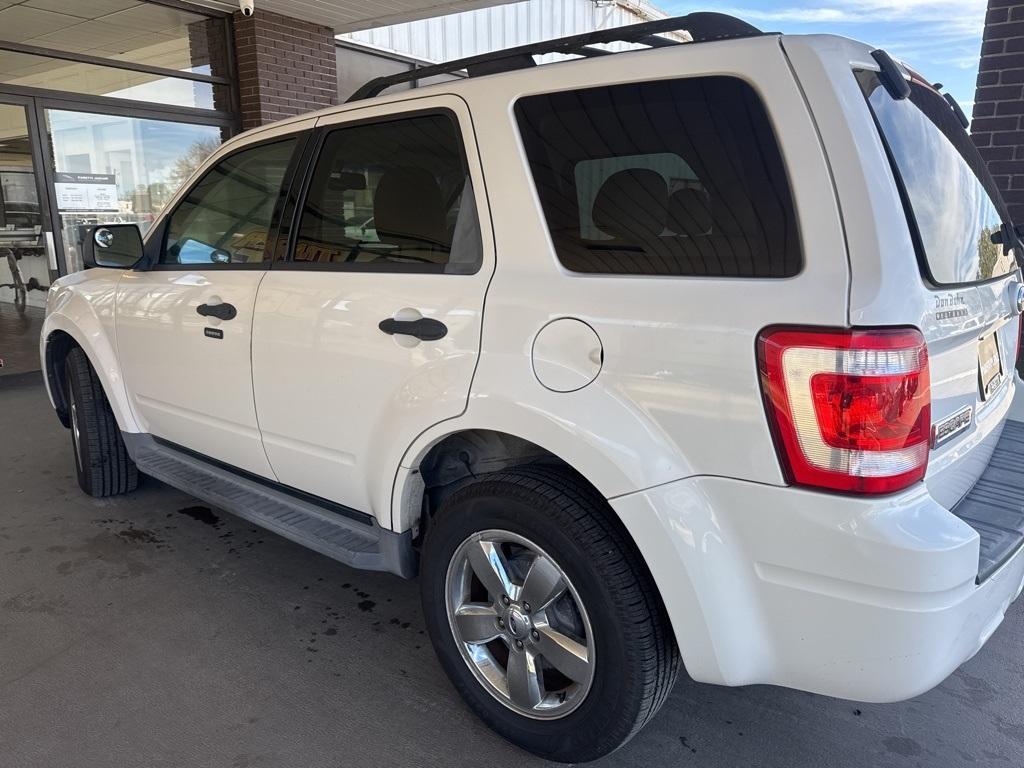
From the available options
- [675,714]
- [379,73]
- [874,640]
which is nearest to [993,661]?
[675,714]

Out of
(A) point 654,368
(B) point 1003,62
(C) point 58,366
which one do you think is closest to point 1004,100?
(B) point 1003,62

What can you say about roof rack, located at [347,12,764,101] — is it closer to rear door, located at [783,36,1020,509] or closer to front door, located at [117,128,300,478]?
rear door, located at [783,36,1020,509]

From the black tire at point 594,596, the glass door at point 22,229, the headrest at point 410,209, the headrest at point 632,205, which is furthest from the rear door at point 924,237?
the glass door at point 22,229

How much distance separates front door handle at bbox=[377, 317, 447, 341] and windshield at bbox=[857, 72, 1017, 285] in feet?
4.09

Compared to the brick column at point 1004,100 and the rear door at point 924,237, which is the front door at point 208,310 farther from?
the brick column at point 1004,100

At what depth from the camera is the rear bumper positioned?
5.15 feet

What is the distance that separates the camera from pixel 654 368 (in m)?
1.76

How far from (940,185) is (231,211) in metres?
2.67

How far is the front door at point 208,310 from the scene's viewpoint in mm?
2961

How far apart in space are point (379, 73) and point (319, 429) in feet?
31.4

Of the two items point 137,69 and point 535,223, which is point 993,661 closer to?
point 535,223

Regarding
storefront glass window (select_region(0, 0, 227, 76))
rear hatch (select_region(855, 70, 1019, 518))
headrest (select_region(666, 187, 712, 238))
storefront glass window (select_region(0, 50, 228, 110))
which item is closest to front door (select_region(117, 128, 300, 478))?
headrest (select_region(666, 187, 712, 238))

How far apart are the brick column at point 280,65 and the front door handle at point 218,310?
6.65 m

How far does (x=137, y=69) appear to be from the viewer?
8.14 m
